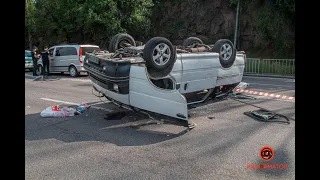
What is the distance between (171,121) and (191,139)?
0.67 metres

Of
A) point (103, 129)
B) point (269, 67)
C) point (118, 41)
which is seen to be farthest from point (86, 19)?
point (103, 129)

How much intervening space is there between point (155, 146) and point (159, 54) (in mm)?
1907

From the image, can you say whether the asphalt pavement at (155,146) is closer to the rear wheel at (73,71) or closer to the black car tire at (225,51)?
the black car tire at (225,51)

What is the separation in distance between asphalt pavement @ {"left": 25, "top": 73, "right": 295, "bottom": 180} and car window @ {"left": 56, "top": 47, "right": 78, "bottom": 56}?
8.96m

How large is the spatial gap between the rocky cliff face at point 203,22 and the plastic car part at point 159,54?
63.1 feet

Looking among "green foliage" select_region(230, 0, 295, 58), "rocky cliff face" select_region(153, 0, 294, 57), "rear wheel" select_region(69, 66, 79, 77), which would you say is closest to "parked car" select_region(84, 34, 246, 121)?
"rear wheel" select_region(69, 66, 79, 77)

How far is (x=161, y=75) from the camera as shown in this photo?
6004mm

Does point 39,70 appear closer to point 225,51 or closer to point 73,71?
point 73,71

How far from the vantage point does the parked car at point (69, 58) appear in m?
15.8

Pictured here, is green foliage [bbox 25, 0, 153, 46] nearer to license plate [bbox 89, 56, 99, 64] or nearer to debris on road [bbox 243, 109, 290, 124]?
license plate [bbox 89, 56, 99, 64]

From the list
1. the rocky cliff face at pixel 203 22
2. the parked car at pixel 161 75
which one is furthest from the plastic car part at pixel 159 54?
the rocky cliff face at pixel 203 22
